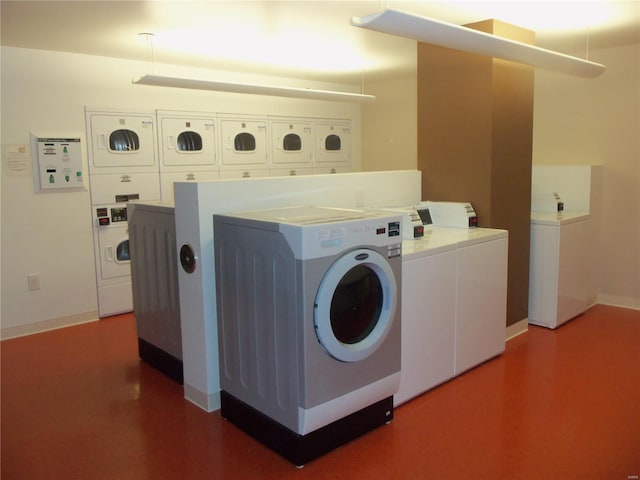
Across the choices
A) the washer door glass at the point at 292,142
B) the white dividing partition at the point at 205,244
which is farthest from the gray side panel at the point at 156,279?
the washer door glass at the point at 292,142

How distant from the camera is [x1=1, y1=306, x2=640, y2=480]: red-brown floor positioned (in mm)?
2568

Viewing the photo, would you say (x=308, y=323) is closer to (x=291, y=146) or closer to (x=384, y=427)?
(x=384, y=427)

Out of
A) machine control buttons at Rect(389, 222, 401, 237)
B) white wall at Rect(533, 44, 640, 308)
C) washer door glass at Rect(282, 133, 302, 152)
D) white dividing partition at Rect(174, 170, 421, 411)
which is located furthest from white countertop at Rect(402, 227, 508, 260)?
washer door glass at Rect(282, 133, 302, 152)

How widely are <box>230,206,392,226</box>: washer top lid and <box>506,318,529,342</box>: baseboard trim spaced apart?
7.07 feet

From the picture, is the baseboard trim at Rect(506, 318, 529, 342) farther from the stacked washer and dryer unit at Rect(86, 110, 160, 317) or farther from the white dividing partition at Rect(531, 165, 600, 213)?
the stacked washer and dryer unit at Rect(86, 110, 160, 317)

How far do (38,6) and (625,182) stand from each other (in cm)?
535

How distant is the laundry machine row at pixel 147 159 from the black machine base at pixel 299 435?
2.53 m

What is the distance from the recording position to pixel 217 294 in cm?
302

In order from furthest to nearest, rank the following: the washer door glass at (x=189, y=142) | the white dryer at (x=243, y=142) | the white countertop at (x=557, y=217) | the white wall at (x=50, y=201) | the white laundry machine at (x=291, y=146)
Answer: the white laundry machine at (x=291, y=146), the white dryer at (x=243, y=142), the washer door glass at (x=189, y=142), the white wall at (x=50, y=201), the white countertop at (x=557, y=217)

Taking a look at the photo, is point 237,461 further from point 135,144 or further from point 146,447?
point 135,144

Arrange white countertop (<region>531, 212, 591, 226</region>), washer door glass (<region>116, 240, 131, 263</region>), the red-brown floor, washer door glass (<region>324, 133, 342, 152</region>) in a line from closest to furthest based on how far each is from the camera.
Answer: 1. the red-brown floor
2. white countertop (<region>531, 212, 591, 226</region>)
3. washer door glass (<region>116, 240, 131, 263</region>)
4. washer door glass (<region>324, 133, 342, 152</region>)

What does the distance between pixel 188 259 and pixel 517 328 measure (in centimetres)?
289

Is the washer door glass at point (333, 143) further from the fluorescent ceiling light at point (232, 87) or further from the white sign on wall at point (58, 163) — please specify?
the white sign on wall at point (58, 163)

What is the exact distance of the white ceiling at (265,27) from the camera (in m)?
3.53
